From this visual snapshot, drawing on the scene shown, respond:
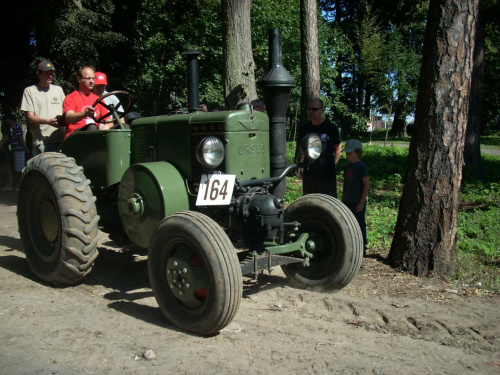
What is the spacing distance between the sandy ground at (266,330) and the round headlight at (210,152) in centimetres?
138

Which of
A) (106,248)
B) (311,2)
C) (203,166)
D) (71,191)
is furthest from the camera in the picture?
(311,2)

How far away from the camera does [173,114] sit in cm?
519

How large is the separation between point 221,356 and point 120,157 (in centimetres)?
257

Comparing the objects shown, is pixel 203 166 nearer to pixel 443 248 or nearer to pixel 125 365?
pixel 125 365

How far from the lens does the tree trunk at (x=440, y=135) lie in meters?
5.35

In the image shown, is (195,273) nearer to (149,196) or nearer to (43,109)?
(149,196)

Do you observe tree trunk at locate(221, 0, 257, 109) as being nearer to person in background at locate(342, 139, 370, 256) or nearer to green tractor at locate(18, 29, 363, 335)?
person in background at locate(342, 139, 370, 256)

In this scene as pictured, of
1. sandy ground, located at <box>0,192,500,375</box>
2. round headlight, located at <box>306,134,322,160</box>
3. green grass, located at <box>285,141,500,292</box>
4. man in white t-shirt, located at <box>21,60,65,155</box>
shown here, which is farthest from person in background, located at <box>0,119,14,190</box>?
round headlight, located at <box>306,134,322,160</box>

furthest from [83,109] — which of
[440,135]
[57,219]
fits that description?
[440,135]

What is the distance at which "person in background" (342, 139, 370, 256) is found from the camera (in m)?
6.21

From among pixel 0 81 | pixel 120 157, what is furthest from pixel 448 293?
pixel 0 81

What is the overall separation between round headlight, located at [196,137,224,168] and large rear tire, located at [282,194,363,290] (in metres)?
1.16

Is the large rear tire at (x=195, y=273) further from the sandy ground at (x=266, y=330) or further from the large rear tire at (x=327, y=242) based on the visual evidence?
the large rear tire at (x=327, y=242)

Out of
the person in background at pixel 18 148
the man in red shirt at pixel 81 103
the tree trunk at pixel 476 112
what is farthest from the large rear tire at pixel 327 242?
the person in background at pixel 18 148
